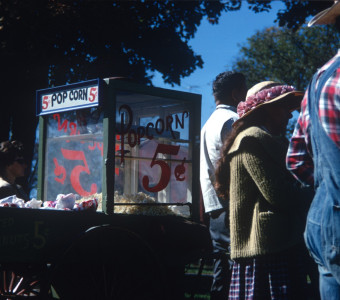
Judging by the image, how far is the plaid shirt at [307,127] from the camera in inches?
87.5

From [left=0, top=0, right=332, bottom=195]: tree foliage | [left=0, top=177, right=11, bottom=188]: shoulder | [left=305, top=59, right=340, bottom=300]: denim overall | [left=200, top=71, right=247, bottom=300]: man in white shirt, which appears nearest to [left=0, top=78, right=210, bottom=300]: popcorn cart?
[left=0, top=177, right=11, bottom=188]: shoulder

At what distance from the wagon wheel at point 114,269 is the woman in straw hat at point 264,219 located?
4.26 feet

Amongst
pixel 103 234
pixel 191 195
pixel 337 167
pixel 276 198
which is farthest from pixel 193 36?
pixel 337 167

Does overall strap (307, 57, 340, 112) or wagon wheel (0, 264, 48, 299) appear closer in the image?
overall strap (307, 57, 340, 112)

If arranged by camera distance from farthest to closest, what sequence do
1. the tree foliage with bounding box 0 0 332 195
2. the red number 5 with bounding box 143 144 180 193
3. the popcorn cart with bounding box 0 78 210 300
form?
1. the tree foliage with bounding box 0 0 332 195
2. the red number 5 with bounding box 143 144 180 193
3. the popcorn cart with bounding box 0 78 210 300

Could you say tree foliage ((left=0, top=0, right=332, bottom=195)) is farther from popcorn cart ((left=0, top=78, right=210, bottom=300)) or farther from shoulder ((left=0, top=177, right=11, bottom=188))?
shoulder ((left=0, top=177, right=11, bottom=188))

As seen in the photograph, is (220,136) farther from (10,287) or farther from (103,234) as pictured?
(10,287)

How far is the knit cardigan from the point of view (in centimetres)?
334

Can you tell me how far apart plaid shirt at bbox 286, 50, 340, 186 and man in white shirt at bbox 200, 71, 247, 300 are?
5.66 ft

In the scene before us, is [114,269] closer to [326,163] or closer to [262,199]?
[262,199]

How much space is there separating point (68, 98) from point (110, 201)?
Result: 42.3 inches

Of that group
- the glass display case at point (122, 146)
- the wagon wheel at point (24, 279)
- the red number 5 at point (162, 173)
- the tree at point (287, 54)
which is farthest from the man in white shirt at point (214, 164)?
the tree at point (287, 54)

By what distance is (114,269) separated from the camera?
4.70 meters

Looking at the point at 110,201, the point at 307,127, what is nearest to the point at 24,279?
the point at 110,201
